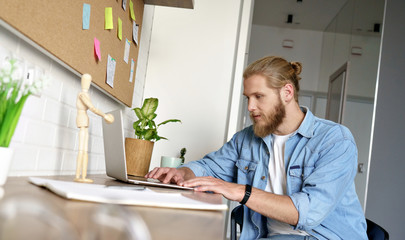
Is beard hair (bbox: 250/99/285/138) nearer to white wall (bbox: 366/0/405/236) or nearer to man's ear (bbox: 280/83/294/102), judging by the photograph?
man's ear (bbox: 280/83/294/102)

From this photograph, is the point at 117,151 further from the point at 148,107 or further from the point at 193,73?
the point at 193,73

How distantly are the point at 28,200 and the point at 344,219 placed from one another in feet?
5.19

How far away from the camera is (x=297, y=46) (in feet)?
21.8

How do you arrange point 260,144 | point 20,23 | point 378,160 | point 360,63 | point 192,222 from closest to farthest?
point 192,222 → point 20,23 → point 260,144 → point 378,160 → point 360,63

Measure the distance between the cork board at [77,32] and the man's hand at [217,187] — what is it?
1.80ft

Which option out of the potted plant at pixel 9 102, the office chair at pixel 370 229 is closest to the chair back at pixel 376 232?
the office chair at pixel 370 229

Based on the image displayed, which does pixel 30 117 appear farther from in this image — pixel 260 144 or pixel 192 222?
pixel 260 144

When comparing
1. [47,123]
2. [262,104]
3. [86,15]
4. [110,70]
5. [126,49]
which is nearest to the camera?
[47,123]

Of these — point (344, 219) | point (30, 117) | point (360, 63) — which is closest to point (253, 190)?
point (344, 219)

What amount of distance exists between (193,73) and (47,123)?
1.37 meters

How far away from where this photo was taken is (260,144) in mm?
2008

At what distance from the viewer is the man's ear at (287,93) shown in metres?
1.95

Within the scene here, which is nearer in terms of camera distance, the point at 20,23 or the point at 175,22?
the point at 20,23

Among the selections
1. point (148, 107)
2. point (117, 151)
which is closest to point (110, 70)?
point (148, 107)
